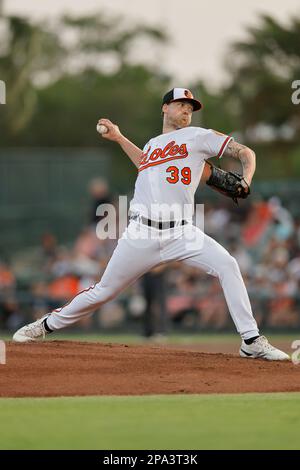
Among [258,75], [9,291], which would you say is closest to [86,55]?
[258,75]

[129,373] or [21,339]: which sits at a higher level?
[21,339]

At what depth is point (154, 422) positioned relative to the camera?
20.2ft

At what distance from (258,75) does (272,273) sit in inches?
475

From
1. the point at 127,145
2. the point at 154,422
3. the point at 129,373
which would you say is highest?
the point at 127,145

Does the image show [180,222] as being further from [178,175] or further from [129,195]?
[129,195]

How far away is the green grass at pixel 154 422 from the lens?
18.4ft

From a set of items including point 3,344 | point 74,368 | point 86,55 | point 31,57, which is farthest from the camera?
point 86,55

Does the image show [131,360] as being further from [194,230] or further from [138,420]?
[138,420]

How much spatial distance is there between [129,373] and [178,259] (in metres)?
1.04

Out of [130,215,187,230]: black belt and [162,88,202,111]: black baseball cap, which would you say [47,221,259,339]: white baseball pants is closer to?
[130,215,187,230]: black belt

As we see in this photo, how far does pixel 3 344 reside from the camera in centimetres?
859

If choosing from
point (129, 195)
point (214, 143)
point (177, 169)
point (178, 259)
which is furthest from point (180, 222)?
point (129, 195)

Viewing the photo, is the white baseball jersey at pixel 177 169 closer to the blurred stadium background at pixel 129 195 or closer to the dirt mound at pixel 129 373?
the dirt mound at pixel 129 373

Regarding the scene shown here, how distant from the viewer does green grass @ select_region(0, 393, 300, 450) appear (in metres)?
5.62
